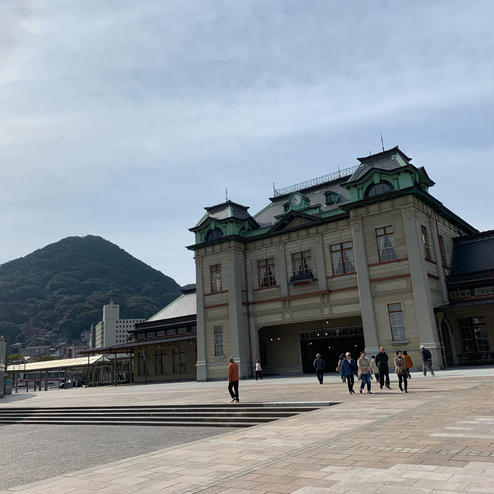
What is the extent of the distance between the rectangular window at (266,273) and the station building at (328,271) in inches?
3.4

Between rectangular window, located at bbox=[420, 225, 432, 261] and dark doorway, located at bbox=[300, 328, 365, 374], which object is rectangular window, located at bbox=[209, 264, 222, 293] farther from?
rectangular window, located at bbox=[420, 225, 432, 261]

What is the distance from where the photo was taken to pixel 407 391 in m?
18.1

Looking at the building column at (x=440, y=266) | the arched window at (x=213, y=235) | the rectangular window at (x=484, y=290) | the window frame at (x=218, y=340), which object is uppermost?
the arched window at (x=213, y=235)

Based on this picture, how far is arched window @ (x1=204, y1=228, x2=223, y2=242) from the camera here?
41.7 meters

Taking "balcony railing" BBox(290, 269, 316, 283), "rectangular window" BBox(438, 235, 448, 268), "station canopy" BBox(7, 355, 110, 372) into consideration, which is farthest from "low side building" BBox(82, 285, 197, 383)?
"rectangular window" BBox(438, 235, 448, 268)

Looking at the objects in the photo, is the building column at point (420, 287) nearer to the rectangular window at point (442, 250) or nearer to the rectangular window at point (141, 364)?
the rectangular window at point (442, 250)

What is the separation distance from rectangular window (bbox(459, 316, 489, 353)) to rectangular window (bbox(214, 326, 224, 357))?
18.8 m

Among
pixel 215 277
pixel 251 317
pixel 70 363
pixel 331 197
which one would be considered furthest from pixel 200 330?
pixel 70 363

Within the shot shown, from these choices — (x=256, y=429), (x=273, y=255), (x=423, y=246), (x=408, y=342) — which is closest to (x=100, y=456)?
(x=256, y=429)

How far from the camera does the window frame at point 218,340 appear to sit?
39.8 metres

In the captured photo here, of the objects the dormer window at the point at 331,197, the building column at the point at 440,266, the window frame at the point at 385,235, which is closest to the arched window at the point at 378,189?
the window frame at the point at 385,235

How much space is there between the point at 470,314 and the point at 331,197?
13633mm

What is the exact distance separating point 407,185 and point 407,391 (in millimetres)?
17686

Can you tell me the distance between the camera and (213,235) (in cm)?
4216
